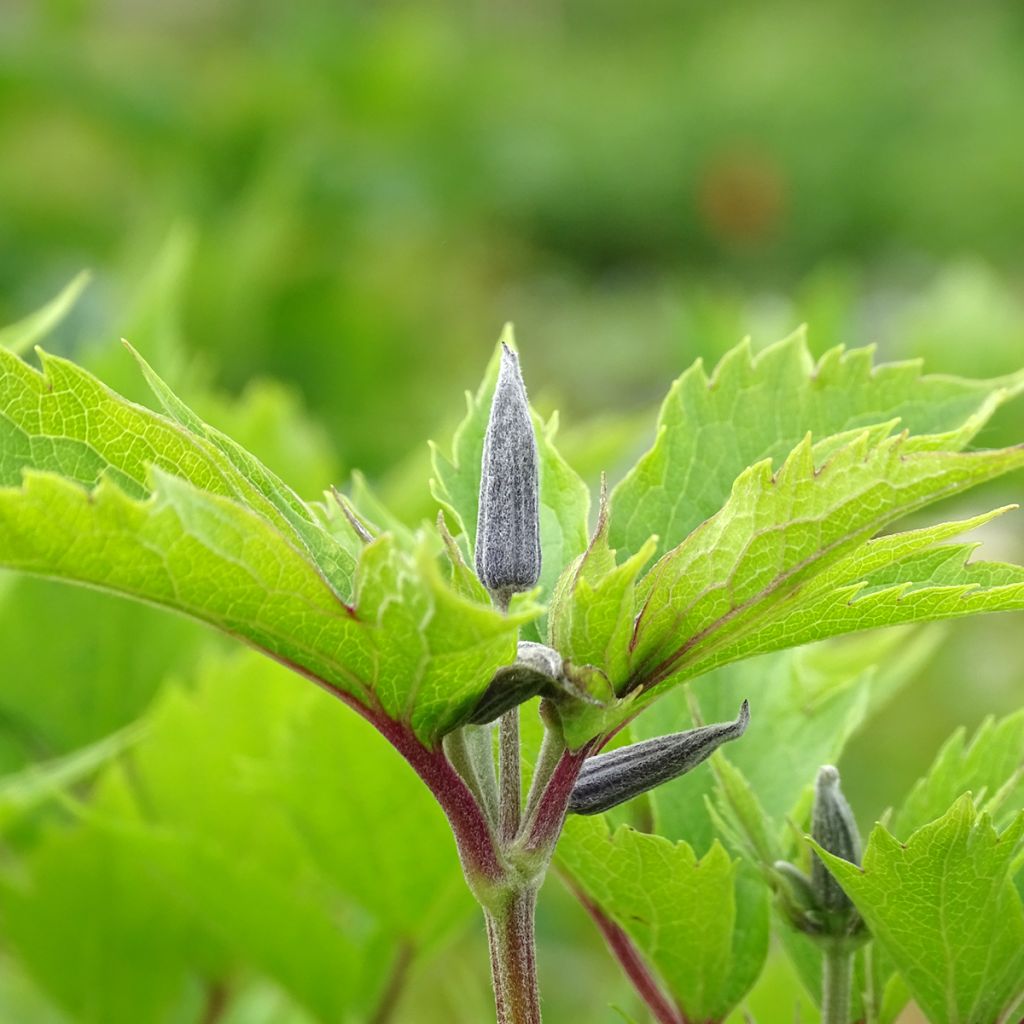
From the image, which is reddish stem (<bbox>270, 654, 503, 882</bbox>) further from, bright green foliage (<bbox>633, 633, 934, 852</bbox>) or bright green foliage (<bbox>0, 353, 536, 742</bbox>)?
bright green foliage (<bbox>633, 633, 934, 852</bbox>)

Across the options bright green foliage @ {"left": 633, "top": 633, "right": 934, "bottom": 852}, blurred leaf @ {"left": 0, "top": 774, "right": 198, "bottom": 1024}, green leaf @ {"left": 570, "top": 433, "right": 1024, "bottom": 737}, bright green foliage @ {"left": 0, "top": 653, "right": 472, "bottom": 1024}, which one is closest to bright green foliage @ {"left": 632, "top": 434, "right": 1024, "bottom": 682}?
green leaf @ {"left": 570, "top": 433, "right": 1024, "bottom": 737}

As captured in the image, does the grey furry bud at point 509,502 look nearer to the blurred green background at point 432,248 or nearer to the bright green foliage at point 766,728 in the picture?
the bright green foliage at point 766,728

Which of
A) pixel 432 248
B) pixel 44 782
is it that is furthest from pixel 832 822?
pixel 432 248

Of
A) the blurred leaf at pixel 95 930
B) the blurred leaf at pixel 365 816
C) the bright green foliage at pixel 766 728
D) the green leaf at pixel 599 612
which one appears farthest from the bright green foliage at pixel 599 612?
the blurred leaf at pixel 95 930

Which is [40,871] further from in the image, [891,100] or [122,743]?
[891,100]

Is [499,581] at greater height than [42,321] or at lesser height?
lesser

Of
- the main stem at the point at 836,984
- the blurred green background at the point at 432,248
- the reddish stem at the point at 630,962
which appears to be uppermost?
the blurred green background at the point at 432,248

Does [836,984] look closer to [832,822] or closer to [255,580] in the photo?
[832,822]
